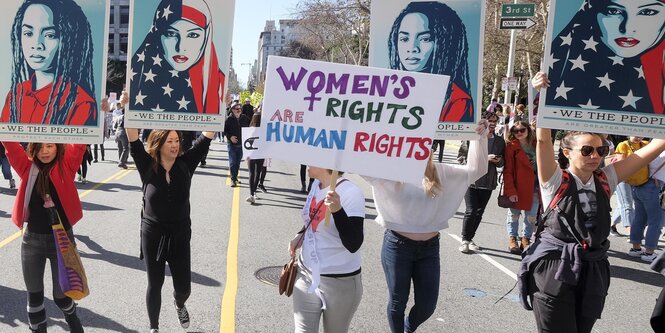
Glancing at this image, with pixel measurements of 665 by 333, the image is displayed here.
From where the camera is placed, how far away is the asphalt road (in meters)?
4.62

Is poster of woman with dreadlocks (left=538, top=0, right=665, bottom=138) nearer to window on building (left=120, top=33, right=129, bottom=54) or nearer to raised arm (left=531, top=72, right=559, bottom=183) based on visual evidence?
raised arm (left=531, top=72, right=559, bottom=183)

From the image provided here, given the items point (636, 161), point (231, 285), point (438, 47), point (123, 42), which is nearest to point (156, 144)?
point (231, 285)

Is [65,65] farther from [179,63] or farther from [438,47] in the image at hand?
[438,47]

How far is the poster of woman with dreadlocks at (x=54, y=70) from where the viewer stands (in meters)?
3.67

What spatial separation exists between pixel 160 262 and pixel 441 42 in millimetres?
2707

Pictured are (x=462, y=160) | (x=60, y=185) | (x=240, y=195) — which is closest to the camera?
(x=60, y=185)

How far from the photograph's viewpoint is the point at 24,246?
12.5 ft

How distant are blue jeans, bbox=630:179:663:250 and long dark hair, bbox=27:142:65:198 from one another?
7207mm

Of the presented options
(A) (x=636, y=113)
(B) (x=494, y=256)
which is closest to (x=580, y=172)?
(A) (x=636, y=113)

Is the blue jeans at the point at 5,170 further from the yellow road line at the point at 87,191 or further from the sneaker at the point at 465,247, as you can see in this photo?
the sneaker at the point at 465,247

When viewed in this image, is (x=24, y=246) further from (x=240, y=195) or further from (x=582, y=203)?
(x=240, y=195)

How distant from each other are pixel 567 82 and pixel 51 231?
369 centimetres

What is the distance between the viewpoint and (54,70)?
3.79 metres

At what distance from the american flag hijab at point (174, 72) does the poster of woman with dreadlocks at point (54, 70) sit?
27 cm
